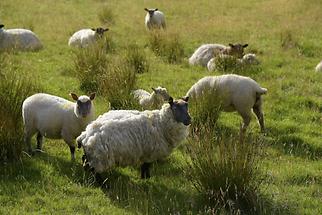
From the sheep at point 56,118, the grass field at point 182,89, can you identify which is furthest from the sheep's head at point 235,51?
the sheep at point 56,118

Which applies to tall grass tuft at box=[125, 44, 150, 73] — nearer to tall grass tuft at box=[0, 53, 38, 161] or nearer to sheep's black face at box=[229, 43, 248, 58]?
sheep's black face at box=[229, 43, 248, 58]

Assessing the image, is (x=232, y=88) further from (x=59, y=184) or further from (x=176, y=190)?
(x=59, y=184)

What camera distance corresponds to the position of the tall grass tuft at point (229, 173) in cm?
579

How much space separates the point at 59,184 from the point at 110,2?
18434 mm

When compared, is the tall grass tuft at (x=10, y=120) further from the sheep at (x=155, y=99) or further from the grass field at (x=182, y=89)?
the sheep at (x=155, y=99)

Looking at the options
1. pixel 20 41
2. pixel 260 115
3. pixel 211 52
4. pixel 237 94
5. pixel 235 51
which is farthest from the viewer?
pixel 20 41

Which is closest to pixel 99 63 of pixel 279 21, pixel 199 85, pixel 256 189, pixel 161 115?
pixel 199 85

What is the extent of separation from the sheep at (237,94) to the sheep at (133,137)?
159cm

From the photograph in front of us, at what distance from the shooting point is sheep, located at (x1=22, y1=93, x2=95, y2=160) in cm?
733

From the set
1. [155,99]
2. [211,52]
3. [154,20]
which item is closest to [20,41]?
[211,52]

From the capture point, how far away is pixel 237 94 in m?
8.66

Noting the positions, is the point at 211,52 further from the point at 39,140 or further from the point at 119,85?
the point at 39,140

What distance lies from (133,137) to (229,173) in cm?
134

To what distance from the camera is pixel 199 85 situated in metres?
8.99
